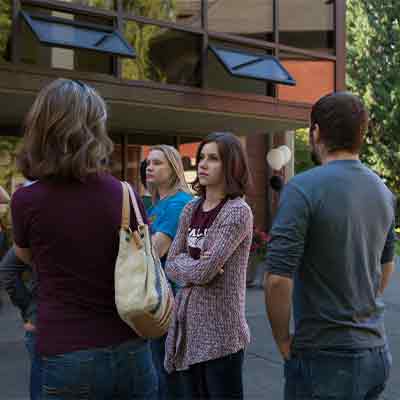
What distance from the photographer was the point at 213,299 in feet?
9.77

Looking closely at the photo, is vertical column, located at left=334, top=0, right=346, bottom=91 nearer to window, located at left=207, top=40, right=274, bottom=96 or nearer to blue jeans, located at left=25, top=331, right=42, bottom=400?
window, located at left=207, top=40, right=274, bottom=96

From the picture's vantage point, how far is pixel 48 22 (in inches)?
346

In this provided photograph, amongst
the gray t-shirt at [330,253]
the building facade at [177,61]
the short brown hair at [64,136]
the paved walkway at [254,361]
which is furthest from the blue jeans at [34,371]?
the building facade at [177,61]

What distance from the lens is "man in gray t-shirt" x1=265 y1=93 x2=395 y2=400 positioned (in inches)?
81.9

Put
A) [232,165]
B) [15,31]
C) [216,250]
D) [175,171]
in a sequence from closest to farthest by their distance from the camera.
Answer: [216,250], [232,165], [175,171], [15,31]

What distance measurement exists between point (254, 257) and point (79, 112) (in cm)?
883

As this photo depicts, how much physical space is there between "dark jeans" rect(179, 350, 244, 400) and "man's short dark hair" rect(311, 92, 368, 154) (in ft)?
4.16

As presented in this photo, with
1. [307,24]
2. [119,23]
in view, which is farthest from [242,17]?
[119,23]

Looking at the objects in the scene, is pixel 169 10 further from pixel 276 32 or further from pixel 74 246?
pixel 74 246

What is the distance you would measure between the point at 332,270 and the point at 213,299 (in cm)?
98

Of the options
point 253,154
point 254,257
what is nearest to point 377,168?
point 253,154

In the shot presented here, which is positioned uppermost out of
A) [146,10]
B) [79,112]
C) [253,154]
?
[146,10]

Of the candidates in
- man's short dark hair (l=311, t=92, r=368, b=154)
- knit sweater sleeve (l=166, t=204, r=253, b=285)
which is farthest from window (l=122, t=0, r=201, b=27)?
man's short dark hair (l=311, t=92, r=368, b=154)

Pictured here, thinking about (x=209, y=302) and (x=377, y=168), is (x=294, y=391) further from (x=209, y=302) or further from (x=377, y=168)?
(x=377, y=168)
